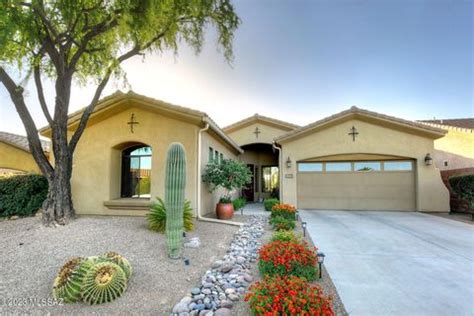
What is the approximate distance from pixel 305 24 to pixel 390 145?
705 cm

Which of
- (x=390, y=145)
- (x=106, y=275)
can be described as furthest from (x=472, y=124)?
(x=106, y=275)

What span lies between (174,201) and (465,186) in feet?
38.0

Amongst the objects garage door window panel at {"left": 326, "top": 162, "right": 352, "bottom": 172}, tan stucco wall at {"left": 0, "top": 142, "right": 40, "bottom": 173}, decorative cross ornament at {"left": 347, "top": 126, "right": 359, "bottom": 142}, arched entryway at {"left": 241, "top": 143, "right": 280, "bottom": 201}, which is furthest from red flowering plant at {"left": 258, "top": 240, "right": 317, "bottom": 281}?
tan stucco wall at {"left": 0, "top": 142, "right": 40, "bottom": 173}

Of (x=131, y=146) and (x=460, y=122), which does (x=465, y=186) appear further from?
(x=131, y=146)

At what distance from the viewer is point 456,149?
47.5ft

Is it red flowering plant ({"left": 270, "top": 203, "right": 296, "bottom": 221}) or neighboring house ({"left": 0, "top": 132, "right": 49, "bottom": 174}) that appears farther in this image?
neighboring house ({"left": 0, "top": 132, "right": 49, "bottom": 174})

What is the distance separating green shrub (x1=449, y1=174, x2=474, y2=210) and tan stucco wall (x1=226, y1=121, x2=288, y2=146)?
29.4ft

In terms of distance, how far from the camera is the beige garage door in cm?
1145

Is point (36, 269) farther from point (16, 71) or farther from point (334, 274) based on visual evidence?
point (16, 71)

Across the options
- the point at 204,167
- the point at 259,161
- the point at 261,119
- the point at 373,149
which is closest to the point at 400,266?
the point at 204,167

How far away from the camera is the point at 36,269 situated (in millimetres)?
4031

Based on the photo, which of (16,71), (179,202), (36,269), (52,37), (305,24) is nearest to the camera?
(36,269)

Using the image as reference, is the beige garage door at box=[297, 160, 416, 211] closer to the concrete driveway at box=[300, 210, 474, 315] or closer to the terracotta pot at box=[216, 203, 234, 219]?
the concrete driveway at box=[300, 210, 474, 315]

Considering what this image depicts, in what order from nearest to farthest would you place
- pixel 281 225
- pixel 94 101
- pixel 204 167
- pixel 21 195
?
pixel 281 225 < pixel 94 101 < pixel 21 195 < pixel 204 167
